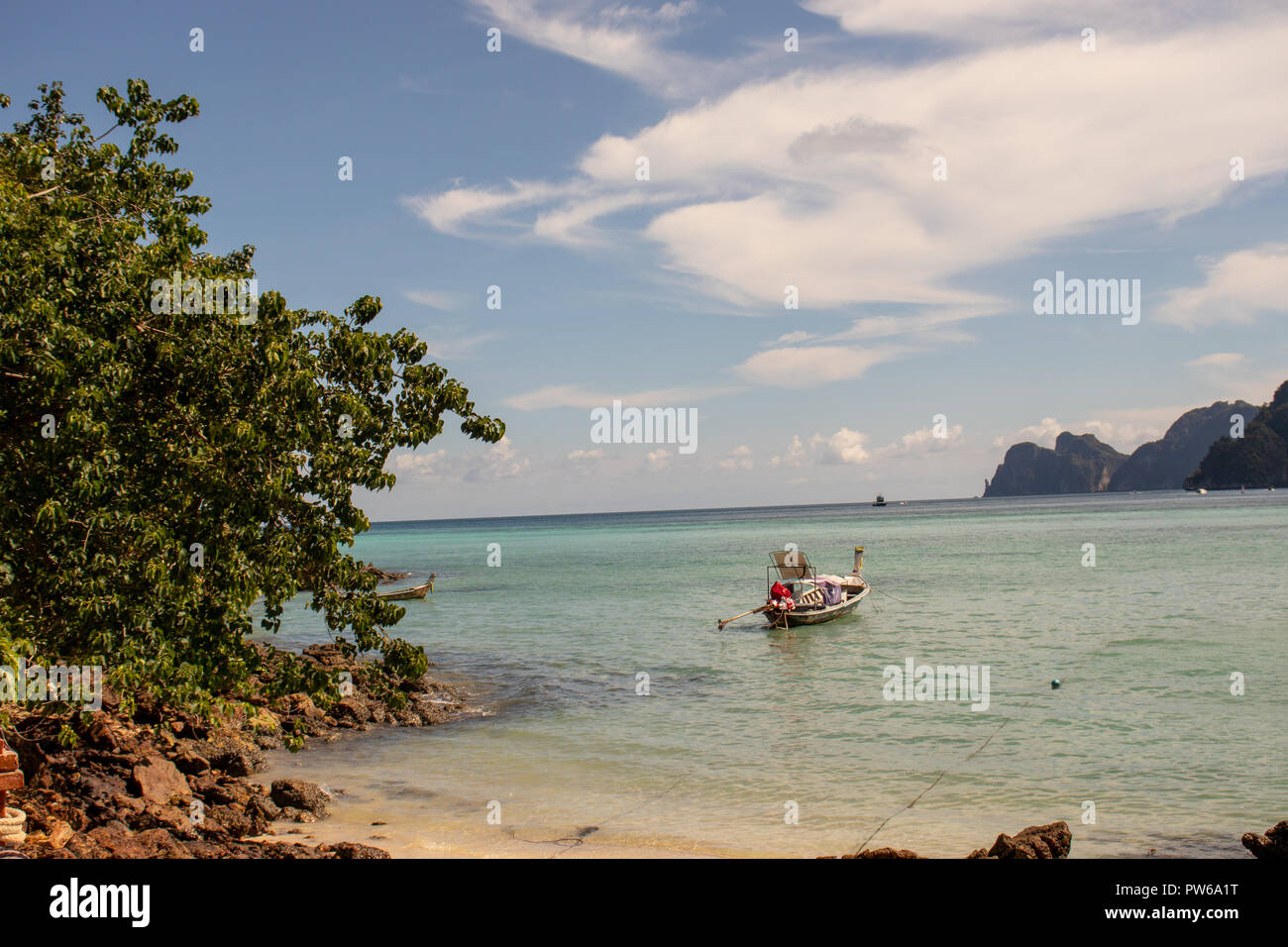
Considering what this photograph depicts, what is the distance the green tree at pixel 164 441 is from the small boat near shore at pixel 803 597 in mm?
26533

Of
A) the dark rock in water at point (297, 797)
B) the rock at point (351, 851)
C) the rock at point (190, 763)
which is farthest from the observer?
the rock at point (190, 763)

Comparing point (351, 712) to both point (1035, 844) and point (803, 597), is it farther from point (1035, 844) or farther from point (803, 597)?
point (803, 597)

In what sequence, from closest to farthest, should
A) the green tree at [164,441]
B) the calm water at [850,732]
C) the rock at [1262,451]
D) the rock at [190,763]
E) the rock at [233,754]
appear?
1. the green tree at [164,441]
2. the calm water at [850,732]
3. the rock at [190,763]
4. the rock at [233,754]
5. the rock at [1262,451]

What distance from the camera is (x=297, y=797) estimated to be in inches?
573

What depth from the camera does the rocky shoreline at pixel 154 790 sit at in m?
10.8

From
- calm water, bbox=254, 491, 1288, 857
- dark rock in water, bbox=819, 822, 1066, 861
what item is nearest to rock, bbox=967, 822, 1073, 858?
dark rock in water, bbox=819, 822, 1066, 861

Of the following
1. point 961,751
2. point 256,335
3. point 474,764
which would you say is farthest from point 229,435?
point 961,751

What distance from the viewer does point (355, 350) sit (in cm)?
1050

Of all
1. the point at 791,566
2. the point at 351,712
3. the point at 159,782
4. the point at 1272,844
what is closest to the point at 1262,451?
the point at 791,566

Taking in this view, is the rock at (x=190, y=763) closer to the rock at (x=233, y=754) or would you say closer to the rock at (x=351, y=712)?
the rock at (x=233, y=754)

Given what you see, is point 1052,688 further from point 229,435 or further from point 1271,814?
point 229,435

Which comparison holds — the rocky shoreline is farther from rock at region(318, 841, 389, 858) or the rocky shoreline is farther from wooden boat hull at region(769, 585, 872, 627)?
wooden boat hull at region(769, 585, 872, 627)

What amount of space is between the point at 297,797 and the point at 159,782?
2.18 metres

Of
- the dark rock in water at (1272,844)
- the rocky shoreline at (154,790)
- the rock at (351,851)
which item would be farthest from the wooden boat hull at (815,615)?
the rock at (351,851)
